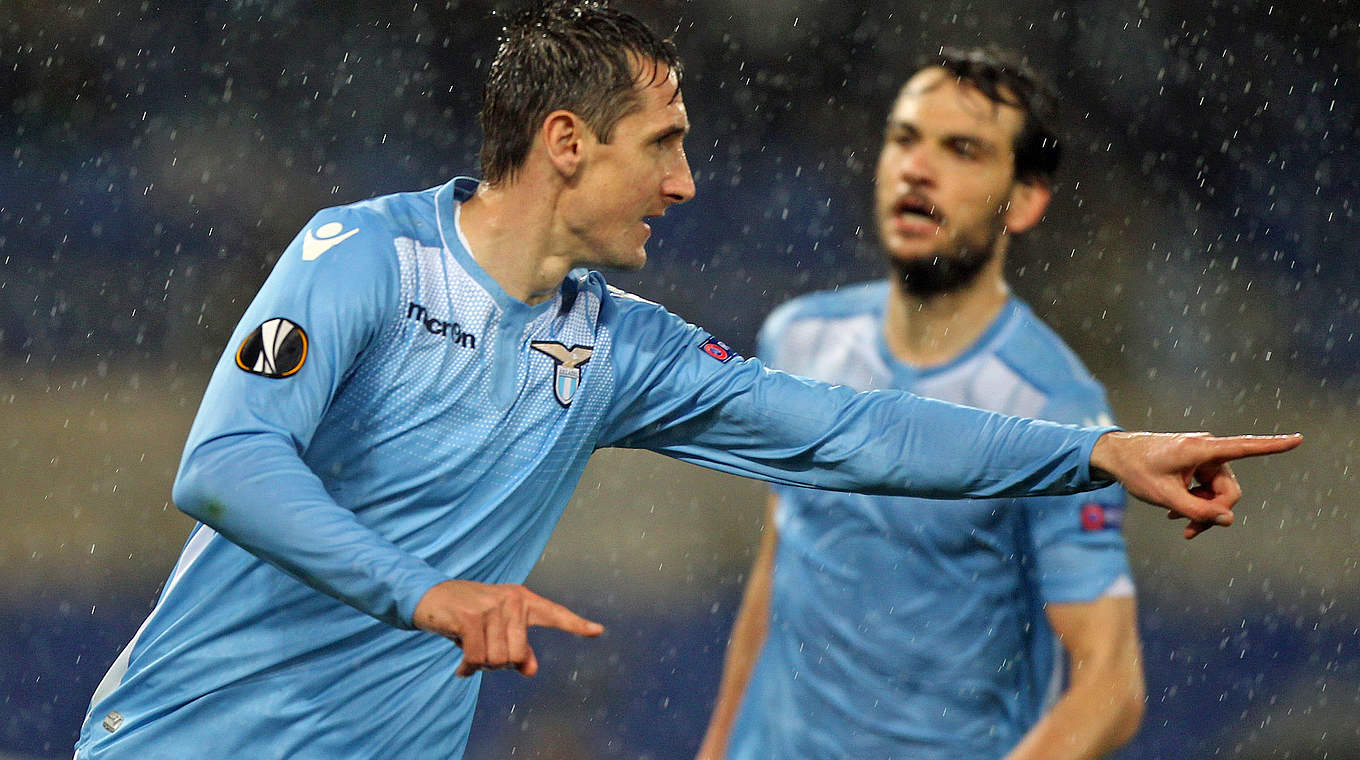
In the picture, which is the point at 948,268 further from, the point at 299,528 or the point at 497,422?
the point at 299,528

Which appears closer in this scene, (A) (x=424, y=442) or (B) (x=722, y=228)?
(A) (x=424, y=442)

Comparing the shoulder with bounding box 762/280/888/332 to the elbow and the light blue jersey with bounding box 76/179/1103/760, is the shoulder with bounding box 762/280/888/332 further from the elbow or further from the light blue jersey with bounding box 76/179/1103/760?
the elbow

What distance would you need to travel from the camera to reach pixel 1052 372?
11.3 ft

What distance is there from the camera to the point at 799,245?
820cm

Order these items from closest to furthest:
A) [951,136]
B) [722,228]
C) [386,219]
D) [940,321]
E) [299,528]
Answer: [299,528], [386,219], [940,321], [951,136], [722,228]

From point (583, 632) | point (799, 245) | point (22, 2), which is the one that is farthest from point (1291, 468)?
point (22, 2)

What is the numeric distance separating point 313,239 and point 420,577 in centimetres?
57

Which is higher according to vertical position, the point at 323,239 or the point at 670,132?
the point at 670,132

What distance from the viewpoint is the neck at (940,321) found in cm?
360

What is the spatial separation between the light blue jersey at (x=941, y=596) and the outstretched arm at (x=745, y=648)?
16cm

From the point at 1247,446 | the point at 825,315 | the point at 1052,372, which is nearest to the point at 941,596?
the point at 1052,372

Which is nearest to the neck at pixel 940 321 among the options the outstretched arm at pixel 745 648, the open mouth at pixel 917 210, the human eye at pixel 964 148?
the open mouth at pixel 917 210

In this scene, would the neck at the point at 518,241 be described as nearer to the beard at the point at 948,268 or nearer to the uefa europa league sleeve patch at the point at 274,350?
the uefa europa league sleeve patch at the point at 274,350

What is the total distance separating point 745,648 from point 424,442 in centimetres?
168
